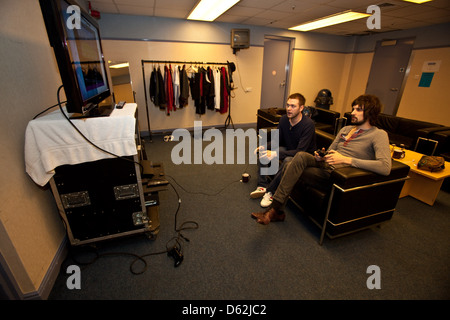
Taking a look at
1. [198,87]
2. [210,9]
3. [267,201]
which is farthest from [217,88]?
[267,201]

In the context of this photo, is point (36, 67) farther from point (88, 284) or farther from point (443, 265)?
point (443, 265)

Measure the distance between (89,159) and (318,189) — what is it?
1.82m

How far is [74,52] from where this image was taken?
122cm

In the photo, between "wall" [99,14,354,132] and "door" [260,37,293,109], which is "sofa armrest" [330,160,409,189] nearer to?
"wall" [99,14,354,132]

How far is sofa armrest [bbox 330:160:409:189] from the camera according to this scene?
61.2 inches

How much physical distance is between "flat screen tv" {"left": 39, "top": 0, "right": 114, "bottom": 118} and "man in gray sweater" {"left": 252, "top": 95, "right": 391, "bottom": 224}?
1572mm

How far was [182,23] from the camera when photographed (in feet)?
14.3

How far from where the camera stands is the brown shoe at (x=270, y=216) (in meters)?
2.03

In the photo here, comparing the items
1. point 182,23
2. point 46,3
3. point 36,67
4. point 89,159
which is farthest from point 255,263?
point 182,23

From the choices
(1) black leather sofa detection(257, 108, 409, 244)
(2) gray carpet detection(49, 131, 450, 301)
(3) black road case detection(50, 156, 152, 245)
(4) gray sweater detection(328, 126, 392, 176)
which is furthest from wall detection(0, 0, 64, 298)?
(4) gray sweater detection(328, 126, 392, 176)

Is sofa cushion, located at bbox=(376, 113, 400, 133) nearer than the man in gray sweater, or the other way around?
the man in gray sweater

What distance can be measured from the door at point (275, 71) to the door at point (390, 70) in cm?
229

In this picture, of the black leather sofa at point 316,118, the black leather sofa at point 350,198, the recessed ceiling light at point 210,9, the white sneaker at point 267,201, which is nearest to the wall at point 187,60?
the recessed ceiling light at point 210,9

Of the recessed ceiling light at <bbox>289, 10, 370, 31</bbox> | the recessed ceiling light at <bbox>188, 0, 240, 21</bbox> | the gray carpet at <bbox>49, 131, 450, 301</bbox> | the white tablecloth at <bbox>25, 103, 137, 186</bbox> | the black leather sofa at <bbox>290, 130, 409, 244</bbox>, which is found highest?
the recessed ceiling light at <bbox>188, 0, 240, 21</bbox>
